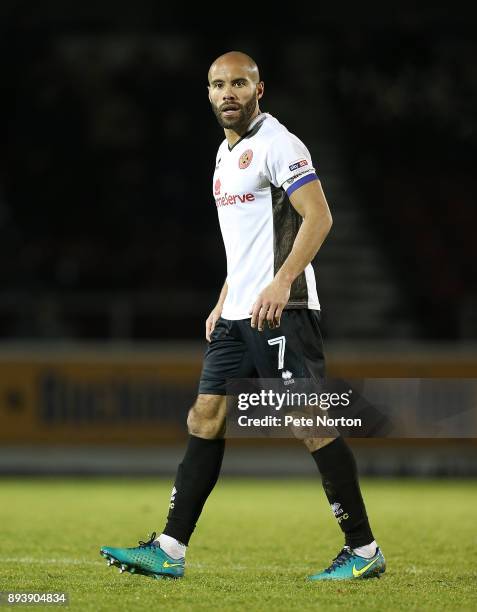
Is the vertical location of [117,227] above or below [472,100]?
below

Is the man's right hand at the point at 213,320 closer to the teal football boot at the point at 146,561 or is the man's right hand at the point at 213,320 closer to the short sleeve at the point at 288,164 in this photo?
the short sleeve at the point at 288,164

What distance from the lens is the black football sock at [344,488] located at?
16.3 feet

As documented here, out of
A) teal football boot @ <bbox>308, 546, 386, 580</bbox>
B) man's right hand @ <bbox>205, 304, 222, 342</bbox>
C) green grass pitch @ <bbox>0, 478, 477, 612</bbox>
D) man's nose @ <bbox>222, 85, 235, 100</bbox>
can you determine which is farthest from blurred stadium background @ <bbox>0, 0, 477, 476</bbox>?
man's nose @ <bbox>222, 85, 235, 100</bbox>

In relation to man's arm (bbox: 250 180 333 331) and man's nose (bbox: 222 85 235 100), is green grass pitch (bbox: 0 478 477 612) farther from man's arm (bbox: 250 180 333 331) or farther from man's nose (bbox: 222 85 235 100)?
man's nose (bbox: 222 85 235 100)

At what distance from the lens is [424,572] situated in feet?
18.0

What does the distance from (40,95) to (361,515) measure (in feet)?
40.7

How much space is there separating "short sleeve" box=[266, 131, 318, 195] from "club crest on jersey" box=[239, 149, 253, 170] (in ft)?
0.30

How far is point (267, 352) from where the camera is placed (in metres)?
4.96

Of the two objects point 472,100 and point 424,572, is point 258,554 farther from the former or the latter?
point 472,100

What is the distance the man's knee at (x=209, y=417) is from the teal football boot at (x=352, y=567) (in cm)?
70

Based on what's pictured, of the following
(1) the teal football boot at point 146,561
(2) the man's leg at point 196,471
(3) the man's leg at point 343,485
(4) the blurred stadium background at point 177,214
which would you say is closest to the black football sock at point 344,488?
(3) the man's leg at point 343,485

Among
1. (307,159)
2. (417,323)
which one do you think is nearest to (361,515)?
(307,159)

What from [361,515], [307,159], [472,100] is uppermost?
[472,100]

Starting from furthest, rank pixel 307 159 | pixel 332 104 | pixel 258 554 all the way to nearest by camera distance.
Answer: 1. pixel 332 104
2. pixel 258 554
3. pixel 307 159
